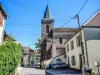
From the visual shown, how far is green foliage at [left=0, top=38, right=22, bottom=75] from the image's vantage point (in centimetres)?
914

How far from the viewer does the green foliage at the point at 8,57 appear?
9.14 metres

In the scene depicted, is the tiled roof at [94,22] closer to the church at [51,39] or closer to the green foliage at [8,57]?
the green foliage at [8,57]

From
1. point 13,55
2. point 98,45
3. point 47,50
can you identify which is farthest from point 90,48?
point 47,50

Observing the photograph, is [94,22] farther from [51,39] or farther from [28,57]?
[28,57]

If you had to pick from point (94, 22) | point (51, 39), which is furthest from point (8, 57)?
point (51, 39)

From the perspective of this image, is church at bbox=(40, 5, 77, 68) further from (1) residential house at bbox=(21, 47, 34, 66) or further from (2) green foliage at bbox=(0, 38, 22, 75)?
(2) green foliage at bbox=(0, 38, 22, 75)

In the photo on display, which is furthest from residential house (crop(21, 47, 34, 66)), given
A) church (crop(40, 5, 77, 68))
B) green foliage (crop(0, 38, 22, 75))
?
green foliage (crop(0, 38, 22, 75))

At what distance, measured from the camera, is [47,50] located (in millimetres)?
39938

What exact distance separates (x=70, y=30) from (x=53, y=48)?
12169 mm

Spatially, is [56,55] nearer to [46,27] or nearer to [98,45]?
[46,27]

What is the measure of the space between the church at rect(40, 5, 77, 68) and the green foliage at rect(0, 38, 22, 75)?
24.5 m

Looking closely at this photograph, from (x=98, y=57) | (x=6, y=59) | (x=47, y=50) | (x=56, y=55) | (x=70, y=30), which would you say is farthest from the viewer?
(x=70, y=30)

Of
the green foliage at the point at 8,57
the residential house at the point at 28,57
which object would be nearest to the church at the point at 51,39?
the residential house at the point at 28,57

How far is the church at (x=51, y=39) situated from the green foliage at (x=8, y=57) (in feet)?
80.4
